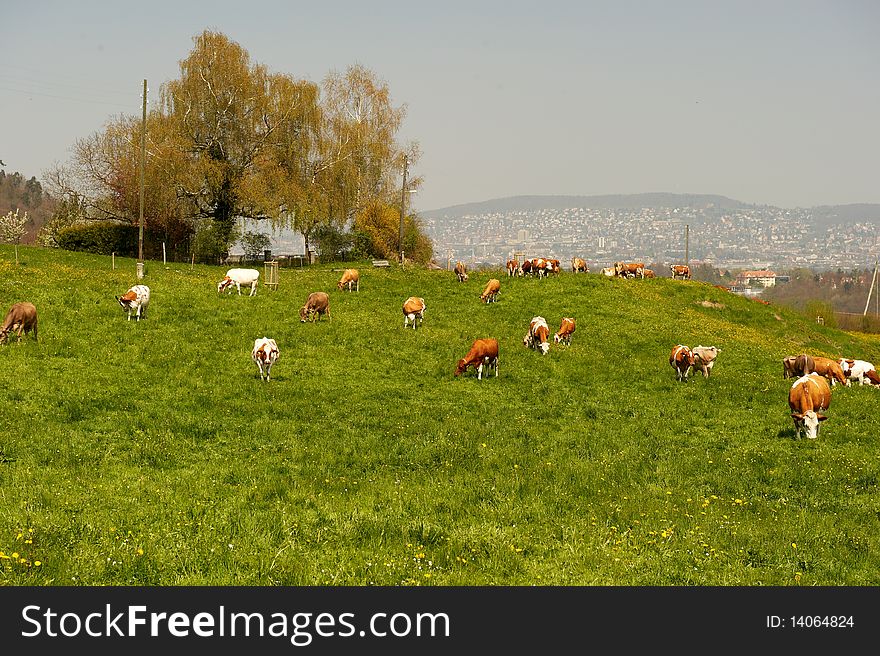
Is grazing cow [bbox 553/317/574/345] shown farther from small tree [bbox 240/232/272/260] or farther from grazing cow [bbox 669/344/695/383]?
small tree [bbox 240/232/272/260]

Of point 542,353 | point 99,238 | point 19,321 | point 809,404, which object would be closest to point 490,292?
point 542,353

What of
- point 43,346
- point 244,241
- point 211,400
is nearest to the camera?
point 211,400

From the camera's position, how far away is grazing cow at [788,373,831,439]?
19.0 meters

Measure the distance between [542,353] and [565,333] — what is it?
310 cm

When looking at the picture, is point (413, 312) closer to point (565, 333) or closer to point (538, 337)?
point (538, 337)

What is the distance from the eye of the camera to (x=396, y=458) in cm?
1648

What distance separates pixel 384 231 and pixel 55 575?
200ft

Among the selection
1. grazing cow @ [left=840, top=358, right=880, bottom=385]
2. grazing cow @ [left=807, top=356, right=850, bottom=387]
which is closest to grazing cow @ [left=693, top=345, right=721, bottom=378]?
grazing cow @ [left=807, top=356, right=850, bottom=387]

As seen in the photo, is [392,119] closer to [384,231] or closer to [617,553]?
[384,231]

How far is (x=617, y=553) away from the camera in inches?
424

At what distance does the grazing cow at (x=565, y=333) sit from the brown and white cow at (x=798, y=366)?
8993 mm

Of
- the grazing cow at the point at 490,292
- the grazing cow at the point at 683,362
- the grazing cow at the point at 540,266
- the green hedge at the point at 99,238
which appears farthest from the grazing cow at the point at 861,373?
the green hedge at the point at 99,238

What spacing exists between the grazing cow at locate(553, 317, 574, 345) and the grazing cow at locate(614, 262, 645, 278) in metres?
19.4

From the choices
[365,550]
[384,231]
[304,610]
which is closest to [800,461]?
[365,550]
